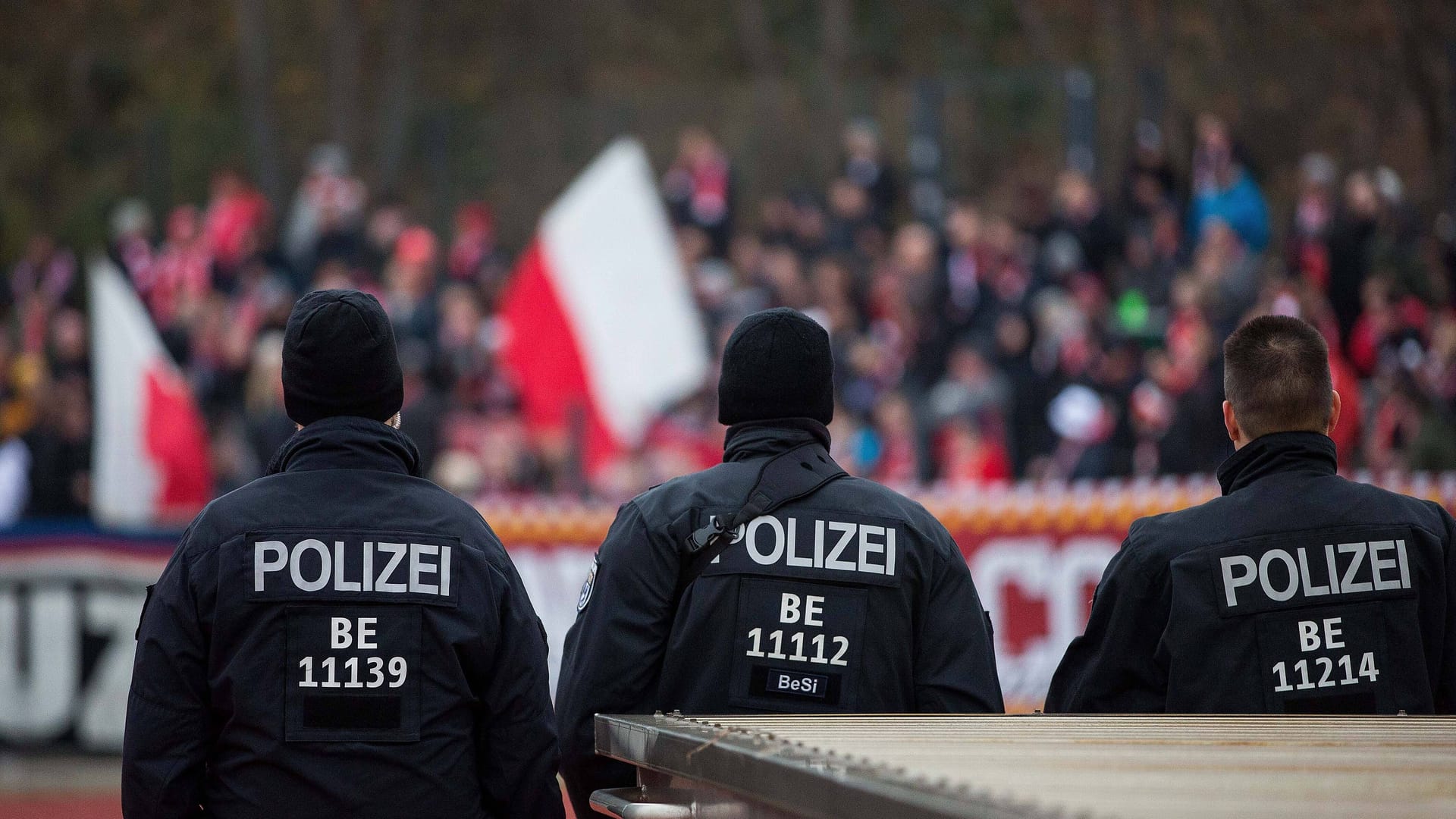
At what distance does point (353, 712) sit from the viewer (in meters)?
4.07

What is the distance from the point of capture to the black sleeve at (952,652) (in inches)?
182

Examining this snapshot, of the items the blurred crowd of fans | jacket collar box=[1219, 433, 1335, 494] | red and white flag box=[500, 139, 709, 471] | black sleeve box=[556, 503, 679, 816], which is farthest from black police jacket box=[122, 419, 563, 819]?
red and white flag box=[500, 139, 709, 471]

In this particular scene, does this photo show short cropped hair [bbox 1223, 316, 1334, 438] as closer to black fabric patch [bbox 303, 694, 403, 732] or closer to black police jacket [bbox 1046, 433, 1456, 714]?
black police jacket [bbox 1046, 433, 1456, 714]

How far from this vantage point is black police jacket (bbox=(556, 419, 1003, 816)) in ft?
15.1

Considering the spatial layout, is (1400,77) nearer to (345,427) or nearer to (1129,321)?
(1129,321)

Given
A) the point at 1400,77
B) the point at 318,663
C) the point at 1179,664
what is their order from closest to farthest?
1. the point at 318,663
2. the point at 1179,664
3. the point at 1400,77

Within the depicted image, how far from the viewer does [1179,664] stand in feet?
14.7

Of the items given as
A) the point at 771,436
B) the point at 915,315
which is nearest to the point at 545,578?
the point at 915,315

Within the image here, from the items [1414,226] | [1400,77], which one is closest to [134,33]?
[1400,77]

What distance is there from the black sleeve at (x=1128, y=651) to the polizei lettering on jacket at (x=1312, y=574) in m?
0.17

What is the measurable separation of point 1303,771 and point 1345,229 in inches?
475

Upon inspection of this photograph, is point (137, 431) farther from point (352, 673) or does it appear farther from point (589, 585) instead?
point (352, 673)

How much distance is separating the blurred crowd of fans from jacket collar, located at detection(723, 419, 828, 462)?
Answer: 27.3 feet

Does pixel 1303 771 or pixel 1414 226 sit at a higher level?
pixel 1414 226
